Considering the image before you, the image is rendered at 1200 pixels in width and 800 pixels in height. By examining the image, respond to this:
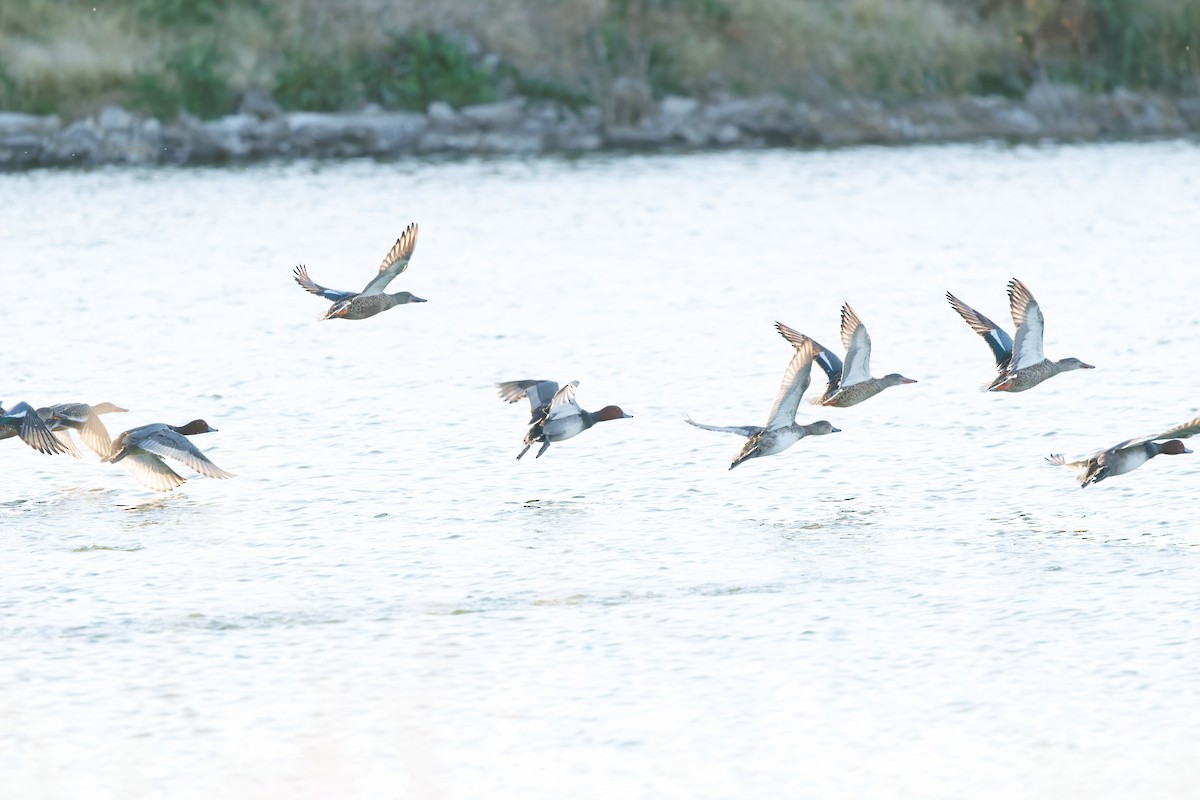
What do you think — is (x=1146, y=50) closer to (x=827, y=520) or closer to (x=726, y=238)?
(x=726, y=238)

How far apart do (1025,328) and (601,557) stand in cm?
411

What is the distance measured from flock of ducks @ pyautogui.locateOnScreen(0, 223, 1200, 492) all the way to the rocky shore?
106 feet

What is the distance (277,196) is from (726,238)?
11.3 meters

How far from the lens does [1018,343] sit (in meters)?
15.2

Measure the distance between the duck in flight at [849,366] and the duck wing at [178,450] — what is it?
4.65 metres

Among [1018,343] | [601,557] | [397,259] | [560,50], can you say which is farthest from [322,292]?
[560,50]

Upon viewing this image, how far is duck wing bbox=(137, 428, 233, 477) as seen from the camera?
14.9m

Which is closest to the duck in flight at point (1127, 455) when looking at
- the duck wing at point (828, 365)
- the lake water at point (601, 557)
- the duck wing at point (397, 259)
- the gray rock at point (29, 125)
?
the lake water at point (601, 557)

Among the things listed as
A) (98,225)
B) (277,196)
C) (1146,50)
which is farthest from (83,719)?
Result: (1146,50)

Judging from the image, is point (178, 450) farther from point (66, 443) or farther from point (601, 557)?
point (601, 557)

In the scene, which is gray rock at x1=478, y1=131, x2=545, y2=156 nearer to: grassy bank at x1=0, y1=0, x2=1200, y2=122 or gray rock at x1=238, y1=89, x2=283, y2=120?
→ grassy bank at x1=0, y1=0, x2=1200, y2=122

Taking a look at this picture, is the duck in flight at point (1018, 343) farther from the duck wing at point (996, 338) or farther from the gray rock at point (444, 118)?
the gray rock at point (444, 118)

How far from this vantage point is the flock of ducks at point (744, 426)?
14.7m

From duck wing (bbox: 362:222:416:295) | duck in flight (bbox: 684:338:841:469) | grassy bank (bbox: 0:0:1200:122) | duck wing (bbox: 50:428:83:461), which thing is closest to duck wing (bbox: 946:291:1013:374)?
duck in flight (bbox: 684:338:841:469)
